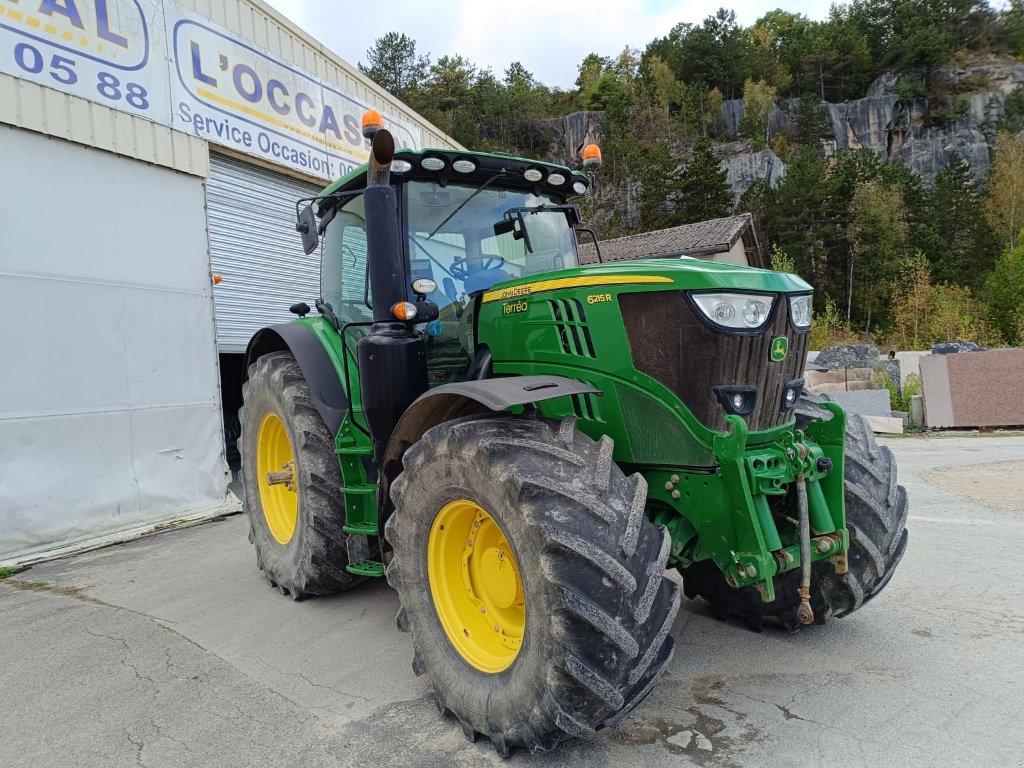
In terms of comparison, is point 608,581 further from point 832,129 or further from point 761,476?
point 832,129

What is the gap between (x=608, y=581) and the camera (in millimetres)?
2008

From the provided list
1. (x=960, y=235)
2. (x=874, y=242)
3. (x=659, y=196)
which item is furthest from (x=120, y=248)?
(x=960, y=235)

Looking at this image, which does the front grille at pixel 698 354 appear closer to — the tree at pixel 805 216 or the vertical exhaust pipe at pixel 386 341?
the vertical exhaust pipe at pixel 386 341

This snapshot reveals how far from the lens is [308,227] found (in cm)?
392

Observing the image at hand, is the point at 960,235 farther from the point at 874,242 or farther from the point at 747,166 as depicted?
the point at 747,166

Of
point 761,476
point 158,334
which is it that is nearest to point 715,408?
point 761,476

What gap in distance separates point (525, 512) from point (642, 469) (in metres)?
0.67

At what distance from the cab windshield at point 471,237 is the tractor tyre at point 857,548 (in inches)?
61.7

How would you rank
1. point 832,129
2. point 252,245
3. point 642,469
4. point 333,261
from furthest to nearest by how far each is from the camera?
1. point 832,129
2. point 252,245
3. point 333,261
4. point 642,469

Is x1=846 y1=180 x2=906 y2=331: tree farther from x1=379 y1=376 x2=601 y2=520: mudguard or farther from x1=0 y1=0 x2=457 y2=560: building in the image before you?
x1=379 y1=376 x2=601 y2=520: mudguard

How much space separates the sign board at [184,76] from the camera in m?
6.31

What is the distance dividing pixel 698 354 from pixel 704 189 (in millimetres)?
39414

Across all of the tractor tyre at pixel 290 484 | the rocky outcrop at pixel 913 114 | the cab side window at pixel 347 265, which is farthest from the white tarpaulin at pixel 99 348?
the rocky outcrop at pixel 913 114

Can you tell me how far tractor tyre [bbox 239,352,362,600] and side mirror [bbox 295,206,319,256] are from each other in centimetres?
73
